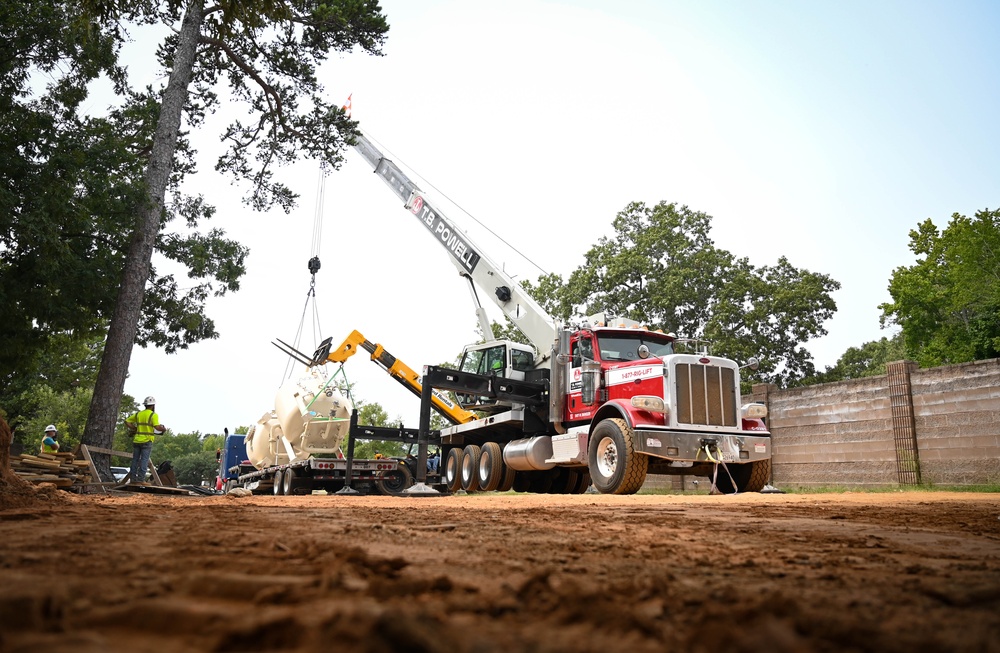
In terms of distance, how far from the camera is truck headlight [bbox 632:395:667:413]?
11.6 metres

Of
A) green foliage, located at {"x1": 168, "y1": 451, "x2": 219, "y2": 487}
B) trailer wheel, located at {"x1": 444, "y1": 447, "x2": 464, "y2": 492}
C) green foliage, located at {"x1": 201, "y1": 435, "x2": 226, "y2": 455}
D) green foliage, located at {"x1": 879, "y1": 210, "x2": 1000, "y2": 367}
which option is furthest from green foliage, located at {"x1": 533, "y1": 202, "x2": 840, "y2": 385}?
green foliage, located at {"x1": 201, "y1": 435, "x2": 226, "y2": 455}

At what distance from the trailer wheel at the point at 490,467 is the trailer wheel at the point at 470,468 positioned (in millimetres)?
198

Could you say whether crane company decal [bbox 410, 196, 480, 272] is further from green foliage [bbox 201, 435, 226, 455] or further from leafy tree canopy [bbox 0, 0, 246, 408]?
green foliage [bbox 201, 435, 226, 455]

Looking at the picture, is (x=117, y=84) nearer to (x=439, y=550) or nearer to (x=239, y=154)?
(x=239, y=154)

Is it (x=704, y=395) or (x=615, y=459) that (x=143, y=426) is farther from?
(x=704, y=395)

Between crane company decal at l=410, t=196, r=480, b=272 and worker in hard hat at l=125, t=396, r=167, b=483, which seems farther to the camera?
crane company decal at l=410, t=196, r=480, b=272

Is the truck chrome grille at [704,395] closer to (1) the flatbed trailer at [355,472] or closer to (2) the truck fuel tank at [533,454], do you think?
(2) the truck fuel tank at [533,454]

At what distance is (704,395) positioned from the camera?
481 inches

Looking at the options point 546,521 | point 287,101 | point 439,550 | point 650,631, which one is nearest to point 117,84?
point 287,101

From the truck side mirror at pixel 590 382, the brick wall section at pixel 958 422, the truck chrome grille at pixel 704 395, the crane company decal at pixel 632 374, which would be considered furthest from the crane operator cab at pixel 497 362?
the brick wall section at pixel 958 422

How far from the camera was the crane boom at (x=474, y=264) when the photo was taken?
661 inches

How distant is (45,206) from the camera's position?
13.6 meters

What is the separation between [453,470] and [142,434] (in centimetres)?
681

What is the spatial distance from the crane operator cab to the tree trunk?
7.44 metres
